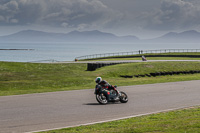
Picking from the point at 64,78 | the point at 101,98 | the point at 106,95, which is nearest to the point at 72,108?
the point at 101,98

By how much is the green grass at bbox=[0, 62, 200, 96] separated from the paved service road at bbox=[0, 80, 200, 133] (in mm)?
4519

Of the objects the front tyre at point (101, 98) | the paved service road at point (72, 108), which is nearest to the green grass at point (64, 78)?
the paved service road at point (72, 108)

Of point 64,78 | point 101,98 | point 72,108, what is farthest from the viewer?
point 64,78

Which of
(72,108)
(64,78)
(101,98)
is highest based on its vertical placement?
(64,78)

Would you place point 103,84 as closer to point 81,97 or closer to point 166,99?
point 81,97

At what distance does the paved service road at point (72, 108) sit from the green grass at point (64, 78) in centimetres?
452

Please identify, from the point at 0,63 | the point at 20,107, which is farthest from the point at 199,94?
the point at 0,63

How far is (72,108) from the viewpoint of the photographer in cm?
1355

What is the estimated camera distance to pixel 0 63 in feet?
131

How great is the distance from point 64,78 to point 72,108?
1519 cm

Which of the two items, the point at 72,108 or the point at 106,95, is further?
the point at 106,95

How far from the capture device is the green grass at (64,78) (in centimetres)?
2361

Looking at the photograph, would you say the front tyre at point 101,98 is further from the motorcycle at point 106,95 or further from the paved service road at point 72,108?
the paved service road at point 72,108

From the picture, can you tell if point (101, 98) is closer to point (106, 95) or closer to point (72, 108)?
point (106, 95)
